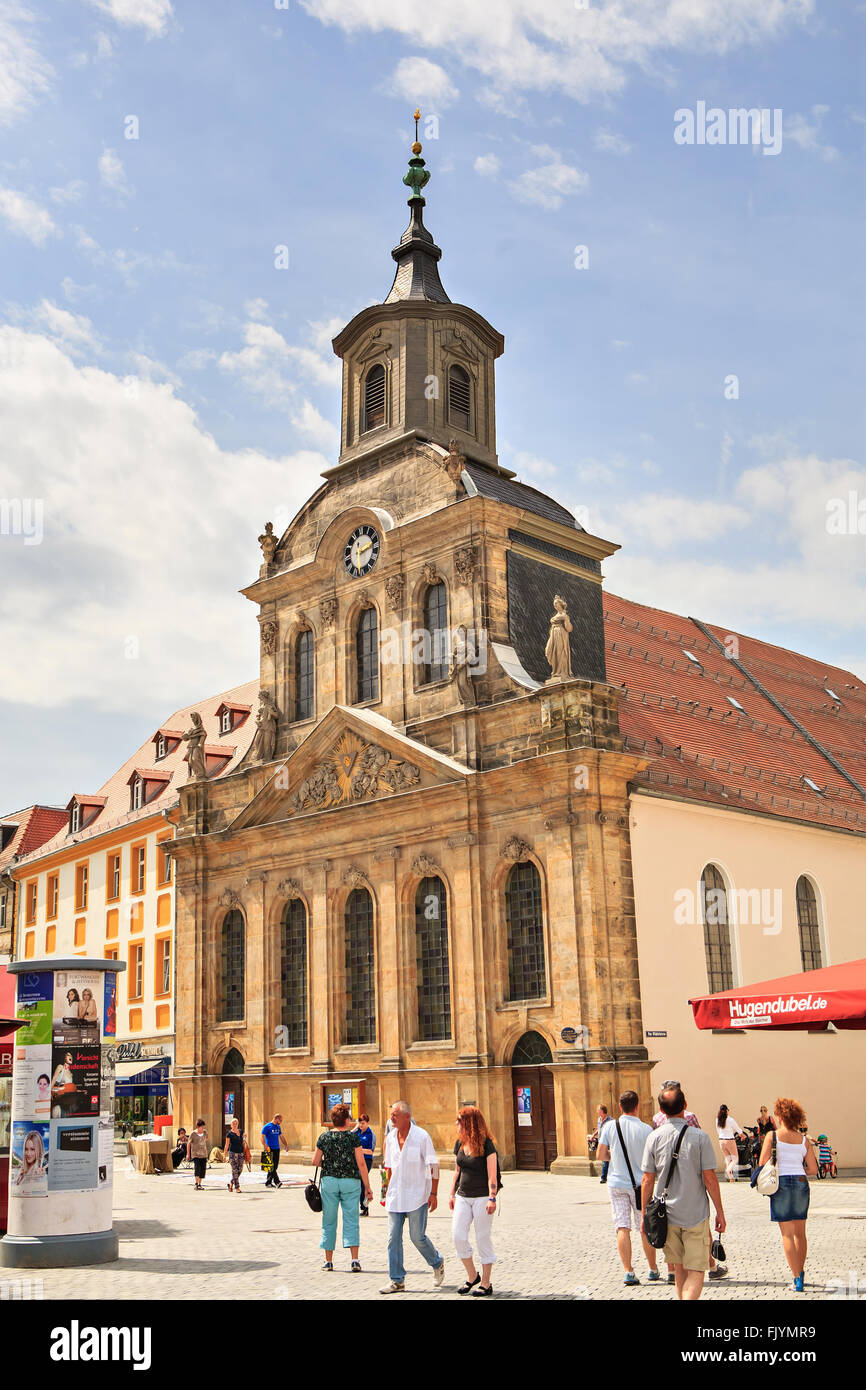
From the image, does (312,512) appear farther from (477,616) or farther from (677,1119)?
(677,1119)

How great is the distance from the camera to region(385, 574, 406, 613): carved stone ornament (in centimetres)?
3531

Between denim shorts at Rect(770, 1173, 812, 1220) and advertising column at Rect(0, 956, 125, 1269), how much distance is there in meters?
7.22

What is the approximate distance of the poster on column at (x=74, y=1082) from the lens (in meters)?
14.8

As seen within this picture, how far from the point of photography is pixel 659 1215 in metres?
10.1

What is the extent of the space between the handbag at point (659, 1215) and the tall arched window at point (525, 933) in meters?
19.6

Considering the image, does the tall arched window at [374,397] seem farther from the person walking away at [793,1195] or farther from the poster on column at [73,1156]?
the person walking away at [793,1195]

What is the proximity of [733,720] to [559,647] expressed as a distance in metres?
11.3

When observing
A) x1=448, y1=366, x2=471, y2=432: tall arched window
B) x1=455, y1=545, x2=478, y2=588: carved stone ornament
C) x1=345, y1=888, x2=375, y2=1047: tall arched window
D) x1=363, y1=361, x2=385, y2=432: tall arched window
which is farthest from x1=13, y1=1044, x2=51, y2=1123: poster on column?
x1=448, y1=366, x2=471, y2=432: tall arched window

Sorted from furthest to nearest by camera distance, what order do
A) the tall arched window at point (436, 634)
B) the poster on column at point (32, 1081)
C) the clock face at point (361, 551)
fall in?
1. the clock face at point (361, 551)
2. the tall arched window at point (436, 634)
3. the poster on column at point (32, 1081)

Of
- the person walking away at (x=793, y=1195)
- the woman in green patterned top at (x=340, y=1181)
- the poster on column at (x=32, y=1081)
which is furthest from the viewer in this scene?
the poster on column at (x=32, y=1081)

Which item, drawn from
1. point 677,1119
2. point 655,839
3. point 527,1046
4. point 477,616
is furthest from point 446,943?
point 677,1119

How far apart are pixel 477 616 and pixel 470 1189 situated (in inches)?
861

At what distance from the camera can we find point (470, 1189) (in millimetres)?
12289

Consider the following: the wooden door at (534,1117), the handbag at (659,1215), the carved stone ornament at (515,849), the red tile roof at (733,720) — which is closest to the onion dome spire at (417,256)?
the red tile roof at (733,720)
